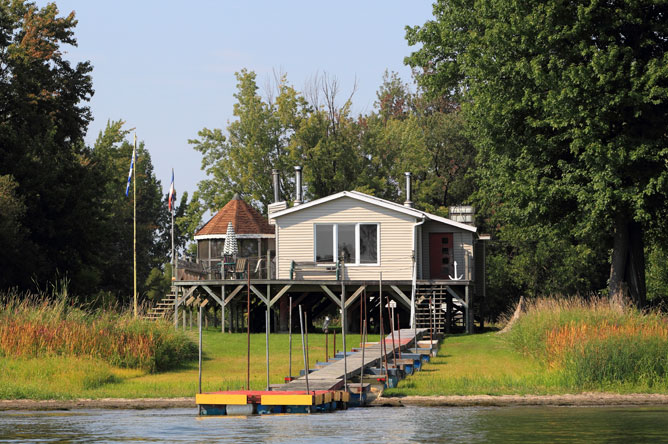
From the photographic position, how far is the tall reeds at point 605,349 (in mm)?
24625

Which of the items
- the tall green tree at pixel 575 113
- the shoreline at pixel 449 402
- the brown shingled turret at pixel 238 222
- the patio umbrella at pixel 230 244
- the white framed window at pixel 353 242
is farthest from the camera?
the brown shingled turret at pixel 238 222

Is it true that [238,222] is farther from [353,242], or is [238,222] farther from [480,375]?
[480,375]

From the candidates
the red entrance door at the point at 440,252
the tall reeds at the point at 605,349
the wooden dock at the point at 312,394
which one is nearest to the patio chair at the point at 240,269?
the red entrance door at the point at 440,252

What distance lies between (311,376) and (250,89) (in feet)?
131

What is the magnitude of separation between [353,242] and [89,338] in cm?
1594

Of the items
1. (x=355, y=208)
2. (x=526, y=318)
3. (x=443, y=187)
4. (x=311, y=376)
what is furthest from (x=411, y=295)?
(x=443, y=187)

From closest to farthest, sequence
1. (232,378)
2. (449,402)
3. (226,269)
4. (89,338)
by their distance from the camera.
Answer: (449,402) < (232,378) < (89,338) < (226,269)

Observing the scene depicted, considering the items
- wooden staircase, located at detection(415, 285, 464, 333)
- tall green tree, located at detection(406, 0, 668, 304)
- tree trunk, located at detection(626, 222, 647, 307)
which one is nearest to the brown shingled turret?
wooden staircase, located at detection(415, 285, 464, 333)

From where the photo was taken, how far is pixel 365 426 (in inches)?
769

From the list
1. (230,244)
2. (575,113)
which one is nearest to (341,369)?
(575,113)

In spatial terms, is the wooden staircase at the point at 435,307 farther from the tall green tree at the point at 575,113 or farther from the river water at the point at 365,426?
the river water at the point at 365,426

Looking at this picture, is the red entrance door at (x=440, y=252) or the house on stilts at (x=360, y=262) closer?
the house on stilts at (x=360, y=262)

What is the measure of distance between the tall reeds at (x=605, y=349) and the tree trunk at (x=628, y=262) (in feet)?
28.4

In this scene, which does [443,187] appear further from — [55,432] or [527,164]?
[55,432]
